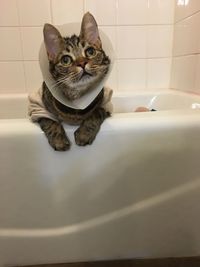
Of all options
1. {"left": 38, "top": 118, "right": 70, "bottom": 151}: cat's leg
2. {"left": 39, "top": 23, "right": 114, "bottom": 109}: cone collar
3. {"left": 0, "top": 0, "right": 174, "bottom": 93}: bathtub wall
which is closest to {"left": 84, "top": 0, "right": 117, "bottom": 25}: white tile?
{"left": 0, "top": 0, "right": 174, "bottom": 93}: bathtub wall

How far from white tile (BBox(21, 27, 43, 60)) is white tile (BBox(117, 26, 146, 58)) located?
39 cm

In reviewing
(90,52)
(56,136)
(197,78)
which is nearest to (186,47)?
(197,78)

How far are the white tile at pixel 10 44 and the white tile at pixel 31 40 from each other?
0.08 ft

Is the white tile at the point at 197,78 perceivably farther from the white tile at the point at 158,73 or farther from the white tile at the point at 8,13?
the white tile at the point at 8,13

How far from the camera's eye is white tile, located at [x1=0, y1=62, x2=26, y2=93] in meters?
1.23

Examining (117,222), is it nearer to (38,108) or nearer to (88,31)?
(38,108)

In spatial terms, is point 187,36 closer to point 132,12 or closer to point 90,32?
point 132,12

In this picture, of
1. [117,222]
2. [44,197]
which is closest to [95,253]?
[117,222]

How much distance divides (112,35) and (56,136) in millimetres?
855

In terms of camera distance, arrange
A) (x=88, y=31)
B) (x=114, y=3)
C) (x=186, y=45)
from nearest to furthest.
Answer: (x=88, y=31) → (x=186, y=45) → (x=114, y=3)

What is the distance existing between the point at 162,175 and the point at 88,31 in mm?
375

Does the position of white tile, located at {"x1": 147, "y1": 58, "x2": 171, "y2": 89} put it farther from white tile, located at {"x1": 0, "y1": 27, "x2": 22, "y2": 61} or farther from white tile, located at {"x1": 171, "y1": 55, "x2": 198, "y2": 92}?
white tile, located at {"x1": 0, "y1": 27, "x2": 22, "y2": 61}

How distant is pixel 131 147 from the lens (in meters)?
0.58

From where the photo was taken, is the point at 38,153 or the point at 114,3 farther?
the point at 114,3
